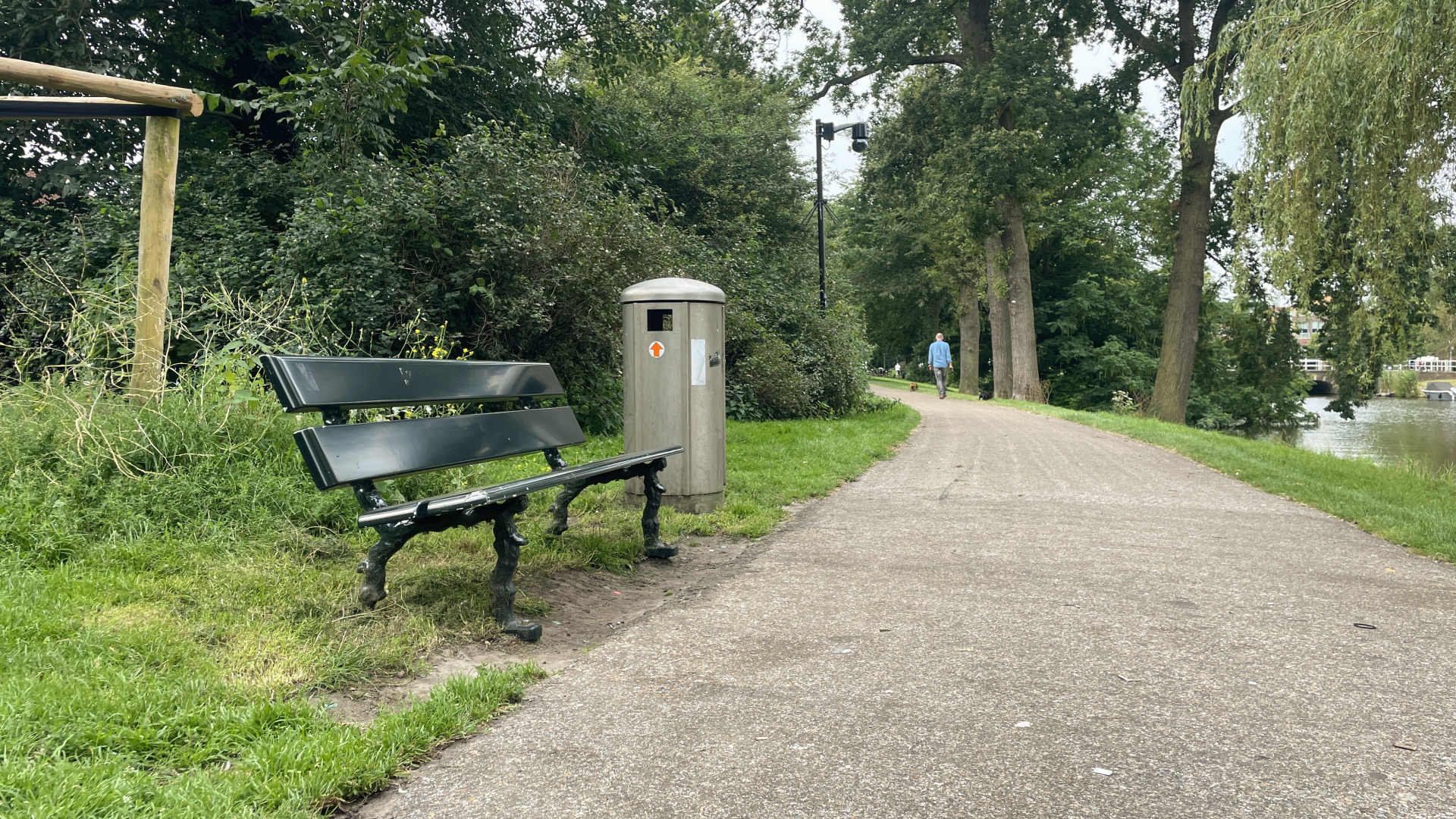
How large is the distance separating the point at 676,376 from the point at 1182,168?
56.0ft

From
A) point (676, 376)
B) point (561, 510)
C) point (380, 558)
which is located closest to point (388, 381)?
point (380, 558)

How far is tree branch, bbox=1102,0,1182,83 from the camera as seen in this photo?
20078 mm

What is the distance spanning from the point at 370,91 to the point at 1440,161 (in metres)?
9.54

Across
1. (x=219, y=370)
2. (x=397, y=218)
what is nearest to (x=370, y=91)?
(x=397, y=218)

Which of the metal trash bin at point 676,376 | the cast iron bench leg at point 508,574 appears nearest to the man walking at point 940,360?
the metal trash bin at point 676,376

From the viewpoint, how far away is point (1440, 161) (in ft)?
25.7

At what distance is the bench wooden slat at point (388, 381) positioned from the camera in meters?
3.63

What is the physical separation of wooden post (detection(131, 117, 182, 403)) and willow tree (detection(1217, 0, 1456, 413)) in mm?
8958

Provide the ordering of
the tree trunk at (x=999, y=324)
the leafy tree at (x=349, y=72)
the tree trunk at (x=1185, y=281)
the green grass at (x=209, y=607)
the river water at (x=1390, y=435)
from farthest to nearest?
the tree trunk at (x=999, y=324) → the river water at (x=1390, y=435) → the tree trunk at (x=1185, y=281) → the leafy tree at (x=349, y=72) → the green grass at (x=209, y=607)

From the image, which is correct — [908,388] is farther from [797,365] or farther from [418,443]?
[418,443]

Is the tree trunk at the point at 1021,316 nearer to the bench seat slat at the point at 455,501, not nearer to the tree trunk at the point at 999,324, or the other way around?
the tree trunk at the point at 999,324

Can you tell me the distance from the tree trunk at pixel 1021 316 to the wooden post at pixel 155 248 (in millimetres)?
20204

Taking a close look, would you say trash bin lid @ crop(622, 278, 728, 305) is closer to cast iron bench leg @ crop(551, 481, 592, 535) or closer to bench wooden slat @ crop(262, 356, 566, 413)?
bench wooden slat @ crop(262, 356, 566, 413)

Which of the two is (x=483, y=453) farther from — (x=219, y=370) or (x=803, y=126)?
(x=803, y=126)
